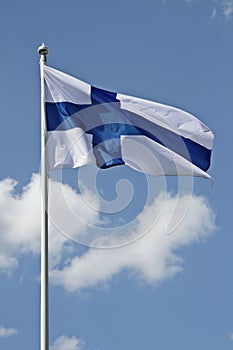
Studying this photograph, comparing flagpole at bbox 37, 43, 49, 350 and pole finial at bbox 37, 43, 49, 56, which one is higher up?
pole finial at bbox 37, 43, 49, 56

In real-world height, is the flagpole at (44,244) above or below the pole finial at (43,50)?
below

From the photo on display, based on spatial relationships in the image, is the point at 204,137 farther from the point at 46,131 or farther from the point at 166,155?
the point at 46,131

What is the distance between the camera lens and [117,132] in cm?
2106

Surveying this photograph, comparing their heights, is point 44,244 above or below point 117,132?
below

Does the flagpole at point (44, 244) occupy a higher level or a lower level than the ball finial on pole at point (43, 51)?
lower

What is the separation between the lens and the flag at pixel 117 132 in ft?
66.2

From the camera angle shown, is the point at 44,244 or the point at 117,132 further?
the point at 117,132

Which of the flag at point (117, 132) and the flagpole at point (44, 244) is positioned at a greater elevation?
the flag at point (117, 132)

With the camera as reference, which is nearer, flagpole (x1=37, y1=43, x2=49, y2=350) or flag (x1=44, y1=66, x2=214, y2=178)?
flagpole (x1=37, y1=43, x2=49, y2=350)

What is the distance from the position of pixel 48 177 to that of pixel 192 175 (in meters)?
3.33

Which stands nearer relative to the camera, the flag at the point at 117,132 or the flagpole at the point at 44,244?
the flagpole at the point at 44,244

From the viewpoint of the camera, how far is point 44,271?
18.5 metres

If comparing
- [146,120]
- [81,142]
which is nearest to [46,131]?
[81,142]

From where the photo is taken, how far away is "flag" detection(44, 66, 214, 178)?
66.2 feet
